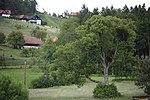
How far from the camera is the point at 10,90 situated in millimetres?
23750

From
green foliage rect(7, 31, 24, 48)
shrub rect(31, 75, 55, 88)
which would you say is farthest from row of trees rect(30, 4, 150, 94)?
green foliage rect(7, 31, 24, 48)

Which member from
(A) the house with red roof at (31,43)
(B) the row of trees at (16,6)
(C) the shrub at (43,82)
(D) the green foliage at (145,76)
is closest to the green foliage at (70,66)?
(D) the green foliage at (145,76)

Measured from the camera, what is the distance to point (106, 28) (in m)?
34.5

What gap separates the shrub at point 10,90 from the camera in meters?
23.3

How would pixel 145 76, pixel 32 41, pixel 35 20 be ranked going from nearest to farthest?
1. pixel 145 76
2. pixel 32 41
3. pixel 35 20

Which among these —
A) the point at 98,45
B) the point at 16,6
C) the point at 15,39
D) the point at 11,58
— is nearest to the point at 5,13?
the point at 16,6

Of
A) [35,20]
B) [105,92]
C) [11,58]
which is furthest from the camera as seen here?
[35,20]

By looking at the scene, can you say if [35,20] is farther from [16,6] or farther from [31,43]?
[31,43]

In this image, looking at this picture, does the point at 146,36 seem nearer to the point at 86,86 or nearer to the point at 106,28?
the point at 86,86

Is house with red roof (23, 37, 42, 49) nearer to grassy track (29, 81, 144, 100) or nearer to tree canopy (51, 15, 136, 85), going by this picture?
grassy track (29, 81, 144, 100)

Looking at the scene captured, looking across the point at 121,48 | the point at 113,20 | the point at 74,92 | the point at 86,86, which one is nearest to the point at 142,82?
the point at 121,48

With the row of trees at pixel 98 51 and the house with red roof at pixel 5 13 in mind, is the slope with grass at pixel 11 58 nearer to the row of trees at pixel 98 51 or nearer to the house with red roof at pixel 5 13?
the row of trees at pixel 98 51

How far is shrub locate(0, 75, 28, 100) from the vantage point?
23.3 metres

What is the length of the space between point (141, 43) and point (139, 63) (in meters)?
24.0
